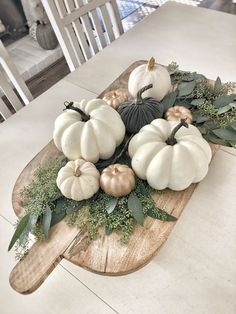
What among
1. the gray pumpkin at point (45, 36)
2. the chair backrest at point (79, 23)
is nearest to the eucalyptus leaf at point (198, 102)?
the chair backrest at point (79, 23)

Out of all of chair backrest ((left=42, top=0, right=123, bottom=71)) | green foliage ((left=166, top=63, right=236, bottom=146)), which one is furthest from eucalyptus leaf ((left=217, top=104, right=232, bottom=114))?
chair backrest ((left=42, top=0, right=123, bottom=71))

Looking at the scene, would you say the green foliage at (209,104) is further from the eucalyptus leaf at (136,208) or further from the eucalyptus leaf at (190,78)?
the eucalyptus leaf at (136,208)

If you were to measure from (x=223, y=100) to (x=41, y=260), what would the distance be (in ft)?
2.10

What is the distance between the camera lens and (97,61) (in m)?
1.18

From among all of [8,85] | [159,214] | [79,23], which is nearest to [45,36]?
[79,23]

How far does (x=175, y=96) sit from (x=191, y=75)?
13 centimetres

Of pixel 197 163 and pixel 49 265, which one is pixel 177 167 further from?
pixel 49 265

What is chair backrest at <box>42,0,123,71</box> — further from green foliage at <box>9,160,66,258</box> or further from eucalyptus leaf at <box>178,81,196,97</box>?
green foliage at <box>9,160,66,258</box>

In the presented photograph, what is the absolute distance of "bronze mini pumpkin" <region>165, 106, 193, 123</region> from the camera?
745 millimetres

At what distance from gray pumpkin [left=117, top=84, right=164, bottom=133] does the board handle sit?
30 centimetres

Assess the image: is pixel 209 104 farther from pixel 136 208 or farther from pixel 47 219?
pixel 47 219

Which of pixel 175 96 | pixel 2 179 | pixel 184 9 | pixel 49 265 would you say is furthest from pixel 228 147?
pixel 184 9

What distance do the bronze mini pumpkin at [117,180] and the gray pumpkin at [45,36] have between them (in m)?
1.88

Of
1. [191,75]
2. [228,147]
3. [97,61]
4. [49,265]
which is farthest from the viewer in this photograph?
[97,61]
